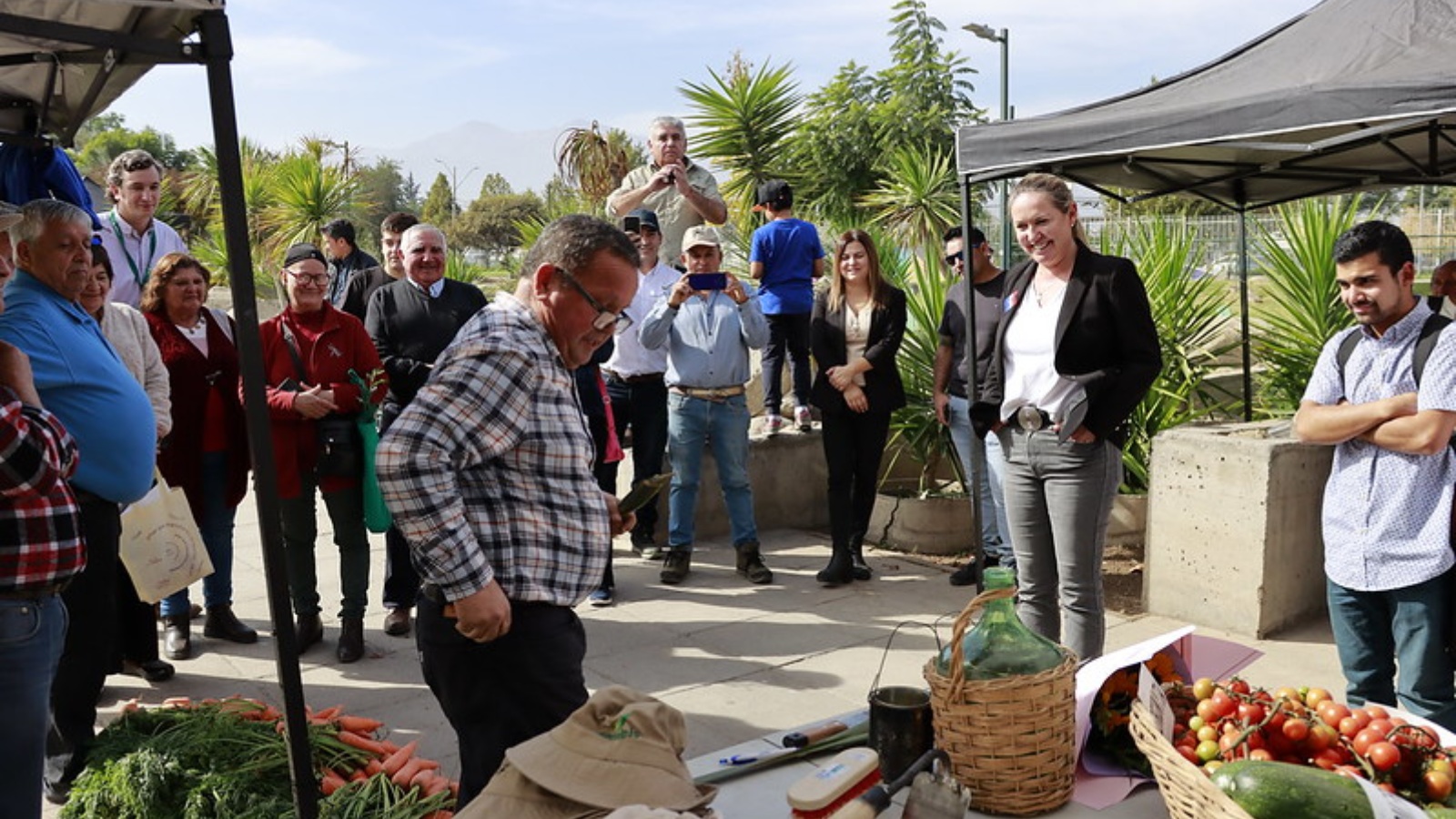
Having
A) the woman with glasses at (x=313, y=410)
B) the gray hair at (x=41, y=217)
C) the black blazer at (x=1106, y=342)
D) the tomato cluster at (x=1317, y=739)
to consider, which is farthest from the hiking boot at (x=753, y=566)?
the tomato cluster at (x=1317, y=739)

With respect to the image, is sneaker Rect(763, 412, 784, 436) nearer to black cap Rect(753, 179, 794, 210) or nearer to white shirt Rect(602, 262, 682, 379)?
white shirt Rect(602, 262, 682, 379)

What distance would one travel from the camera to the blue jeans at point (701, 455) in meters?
6.55

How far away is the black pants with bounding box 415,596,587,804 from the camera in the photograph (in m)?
2.54

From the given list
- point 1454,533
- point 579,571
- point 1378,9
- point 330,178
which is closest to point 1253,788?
point 579,571

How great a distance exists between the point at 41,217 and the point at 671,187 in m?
4.61

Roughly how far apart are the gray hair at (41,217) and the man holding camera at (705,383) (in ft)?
10.2

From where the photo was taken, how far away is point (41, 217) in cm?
359

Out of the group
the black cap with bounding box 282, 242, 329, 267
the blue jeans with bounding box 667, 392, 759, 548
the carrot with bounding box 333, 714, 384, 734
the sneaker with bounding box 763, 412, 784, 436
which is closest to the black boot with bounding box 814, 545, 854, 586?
the blue jeans with bounding box 667, 392, 759, 548

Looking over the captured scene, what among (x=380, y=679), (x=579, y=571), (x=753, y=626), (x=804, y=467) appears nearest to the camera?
(x=579, y=571)

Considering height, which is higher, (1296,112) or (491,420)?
(1296,112)

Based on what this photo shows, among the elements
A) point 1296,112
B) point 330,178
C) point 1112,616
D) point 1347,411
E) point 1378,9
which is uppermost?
point 330,178

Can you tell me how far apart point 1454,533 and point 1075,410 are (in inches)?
43.6

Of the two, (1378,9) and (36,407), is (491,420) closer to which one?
(36,407)

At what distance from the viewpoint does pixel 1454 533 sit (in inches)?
134
